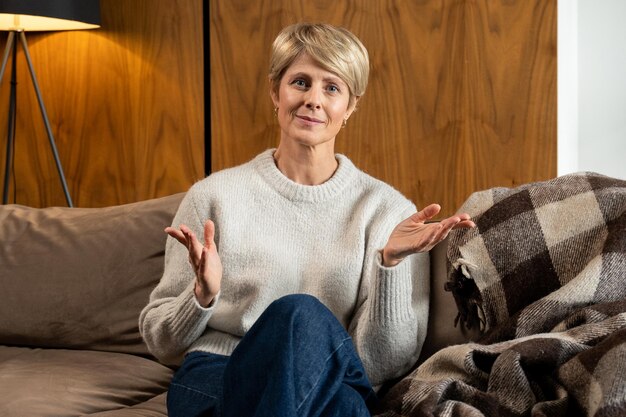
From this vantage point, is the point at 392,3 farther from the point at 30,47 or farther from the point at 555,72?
the point at 30,47

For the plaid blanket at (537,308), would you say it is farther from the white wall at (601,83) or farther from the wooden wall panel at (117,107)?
the wooden wall panel at (117,107)

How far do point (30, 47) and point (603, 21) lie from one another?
1881mm

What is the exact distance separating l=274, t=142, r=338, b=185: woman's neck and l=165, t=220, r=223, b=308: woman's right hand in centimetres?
36

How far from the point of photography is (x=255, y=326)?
1698 mm

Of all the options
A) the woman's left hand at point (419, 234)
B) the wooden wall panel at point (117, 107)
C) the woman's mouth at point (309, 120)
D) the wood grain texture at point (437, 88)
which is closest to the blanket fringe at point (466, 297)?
the woman's left hand at point (419, 234)

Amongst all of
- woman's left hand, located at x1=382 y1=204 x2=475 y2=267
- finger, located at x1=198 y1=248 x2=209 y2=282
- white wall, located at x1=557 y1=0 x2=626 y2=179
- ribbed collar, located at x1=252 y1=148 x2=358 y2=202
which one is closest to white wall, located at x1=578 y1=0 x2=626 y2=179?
white wall, located at x1=557 y1=0 x2=626 y2=179

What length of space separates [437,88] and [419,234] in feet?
4.17

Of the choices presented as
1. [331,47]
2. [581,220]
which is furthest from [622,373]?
[331,47]

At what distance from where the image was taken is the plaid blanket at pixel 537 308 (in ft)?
5.32

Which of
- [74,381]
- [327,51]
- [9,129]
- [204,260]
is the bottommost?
[74,381]

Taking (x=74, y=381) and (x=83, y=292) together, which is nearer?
(x=74, y=381)

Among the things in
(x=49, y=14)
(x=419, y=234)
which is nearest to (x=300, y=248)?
(x=419, y=234)

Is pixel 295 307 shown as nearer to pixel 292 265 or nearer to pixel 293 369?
pixel 293 369

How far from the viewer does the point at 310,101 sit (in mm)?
2098
